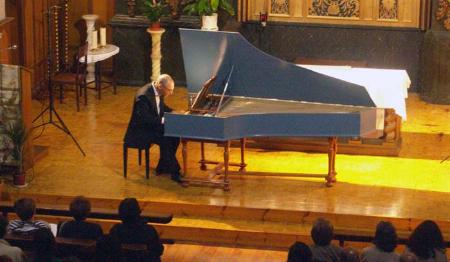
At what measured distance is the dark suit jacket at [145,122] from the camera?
10906 millimetres

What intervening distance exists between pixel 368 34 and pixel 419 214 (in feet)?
15.0

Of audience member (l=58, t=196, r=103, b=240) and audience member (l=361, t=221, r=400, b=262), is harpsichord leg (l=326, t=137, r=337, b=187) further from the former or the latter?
audience member (l=58, t=196, r=103, b=240)

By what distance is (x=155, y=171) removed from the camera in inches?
447

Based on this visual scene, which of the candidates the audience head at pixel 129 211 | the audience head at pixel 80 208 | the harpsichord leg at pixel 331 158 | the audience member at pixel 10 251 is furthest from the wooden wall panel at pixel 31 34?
the audience member at pixel 10 251

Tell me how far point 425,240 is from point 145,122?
3.80 meters

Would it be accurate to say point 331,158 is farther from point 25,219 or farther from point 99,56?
point 99,56

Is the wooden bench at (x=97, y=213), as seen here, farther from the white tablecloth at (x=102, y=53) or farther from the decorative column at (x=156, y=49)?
the decorative column at (x=156, y=49)

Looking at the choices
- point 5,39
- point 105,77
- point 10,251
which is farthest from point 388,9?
point 10,251

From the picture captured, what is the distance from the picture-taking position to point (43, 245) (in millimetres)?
7840

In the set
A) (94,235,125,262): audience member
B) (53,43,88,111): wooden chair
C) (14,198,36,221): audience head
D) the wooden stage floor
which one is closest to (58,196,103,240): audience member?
(14,198,36,221): audience head

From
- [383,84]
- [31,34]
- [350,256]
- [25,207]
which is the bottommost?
[350,256]

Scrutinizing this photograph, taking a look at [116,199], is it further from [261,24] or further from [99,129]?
[261,24]

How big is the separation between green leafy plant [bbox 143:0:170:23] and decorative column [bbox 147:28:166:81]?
6.2 inches

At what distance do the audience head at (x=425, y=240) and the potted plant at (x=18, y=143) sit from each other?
435cm
